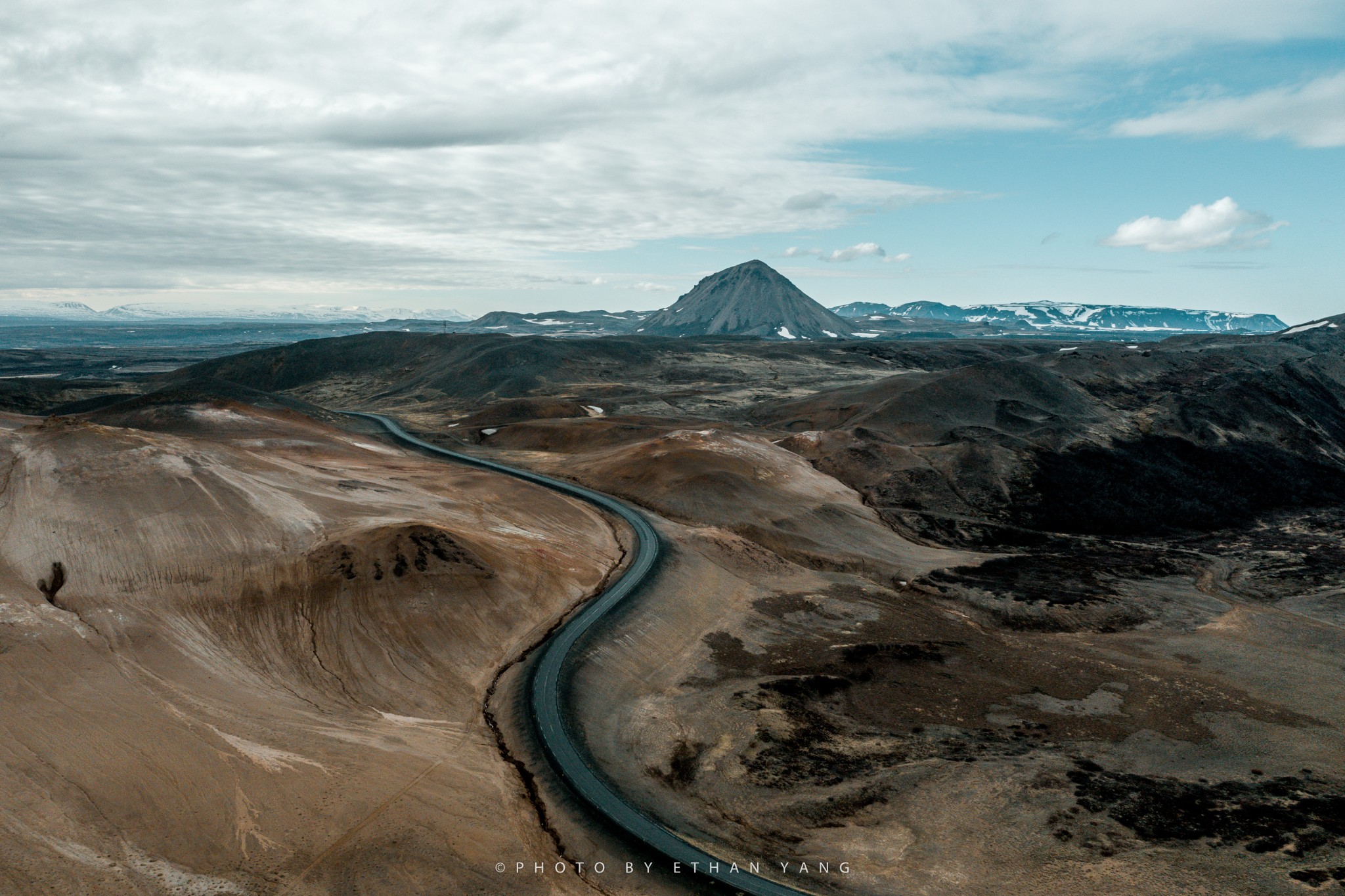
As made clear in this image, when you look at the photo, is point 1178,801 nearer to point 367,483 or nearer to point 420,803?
point 420,803

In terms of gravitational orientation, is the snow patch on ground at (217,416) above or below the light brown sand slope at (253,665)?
above

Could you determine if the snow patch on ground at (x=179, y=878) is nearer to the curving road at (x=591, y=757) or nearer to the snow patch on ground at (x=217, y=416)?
the curving road at (x=591, y=757)

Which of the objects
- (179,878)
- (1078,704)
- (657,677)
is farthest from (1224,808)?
(179,878)

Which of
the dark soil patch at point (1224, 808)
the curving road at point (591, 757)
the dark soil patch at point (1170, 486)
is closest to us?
the curving road at point (591, 757)

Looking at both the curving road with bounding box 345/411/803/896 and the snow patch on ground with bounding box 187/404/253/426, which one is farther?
the snow patch on ground with bounding box 187/404/253/426

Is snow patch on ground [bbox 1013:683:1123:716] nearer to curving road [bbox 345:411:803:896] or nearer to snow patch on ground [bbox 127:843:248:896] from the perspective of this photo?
curving road [bbox 345:411:803:896]

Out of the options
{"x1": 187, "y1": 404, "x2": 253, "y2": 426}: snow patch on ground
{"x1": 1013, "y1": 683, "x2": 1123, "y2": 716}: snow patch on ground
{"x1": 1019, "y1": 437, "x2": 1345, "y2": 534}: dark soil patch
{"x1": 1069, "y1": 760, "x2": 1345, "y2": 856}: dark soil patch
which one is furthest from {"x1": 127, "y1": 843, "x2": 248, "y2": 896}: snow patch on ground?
{"x1": 1019, "y1": 437, "x2": 1345, "y2": 534}: dark soil patch

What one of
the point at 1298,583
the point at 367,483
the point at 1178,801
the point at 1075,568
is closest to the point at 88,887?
the point at 1178,801

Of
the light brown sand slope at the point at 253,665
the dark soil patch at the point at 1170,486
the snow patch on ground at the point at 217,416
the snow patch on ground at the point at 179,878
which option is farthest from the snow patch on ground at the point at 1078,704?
the snow patch on ground at the point at 217,416
